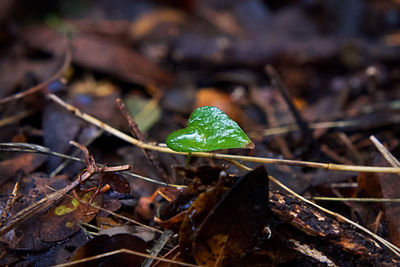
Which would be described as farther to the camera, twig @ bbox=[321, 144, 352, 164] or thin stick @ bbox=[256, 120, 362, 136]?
thin stick @ bbox=[256, 120, 362, 136]

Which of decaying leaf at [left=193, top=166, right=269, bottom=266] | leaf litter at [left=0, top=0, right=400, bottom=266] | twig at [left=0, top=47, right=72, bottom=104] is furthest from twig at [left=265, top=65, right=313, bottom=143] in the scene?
twig at [left=0, top=47, right=72, bottom=104]

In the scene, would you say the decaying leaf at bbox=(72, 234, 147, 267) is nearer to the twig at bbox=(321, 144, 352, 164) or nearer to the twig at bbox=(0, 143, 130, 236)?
the twig at bbox=(0, 143, 130, 236)

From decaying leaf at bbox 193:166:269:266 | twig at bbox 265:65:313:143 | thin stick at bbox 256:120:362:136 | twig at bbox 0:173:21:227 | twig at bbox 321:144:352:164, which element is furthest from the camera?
thin stick at bbox 256:120:362:136

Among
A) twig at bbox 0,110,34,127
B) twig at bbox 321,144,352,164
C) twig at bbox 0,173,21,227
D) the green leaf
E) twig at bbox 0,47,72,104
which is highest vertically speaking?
the green leaf

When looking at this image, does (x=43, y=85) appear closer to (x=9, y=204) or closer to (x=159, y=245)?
(x=9, y=204)

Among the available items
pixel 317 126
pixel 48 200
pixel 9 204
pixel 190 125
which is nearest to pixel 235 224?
pixel 190 125

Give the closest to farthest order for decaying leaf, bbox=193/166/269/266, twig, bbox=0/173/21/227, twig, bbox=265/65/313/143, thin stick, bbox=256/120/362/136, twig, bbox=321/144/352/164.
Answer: decaying leaf, bbox=193/166/269/266
twig, bbox=0/173/21/227
twig, bbox=321/144/352/164
twig, bbox=265/65/313/143
thin stick, bbox=256/120/362/136

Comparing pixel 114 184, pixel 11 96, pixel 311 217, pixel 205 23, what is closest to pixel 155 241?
pixel 114 184

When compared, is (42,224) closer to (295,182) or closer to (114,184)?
(114,184)

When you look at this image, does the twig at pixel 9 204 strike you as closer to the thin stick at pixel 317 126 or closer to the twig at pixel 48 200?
the twig at pixel 48 200
